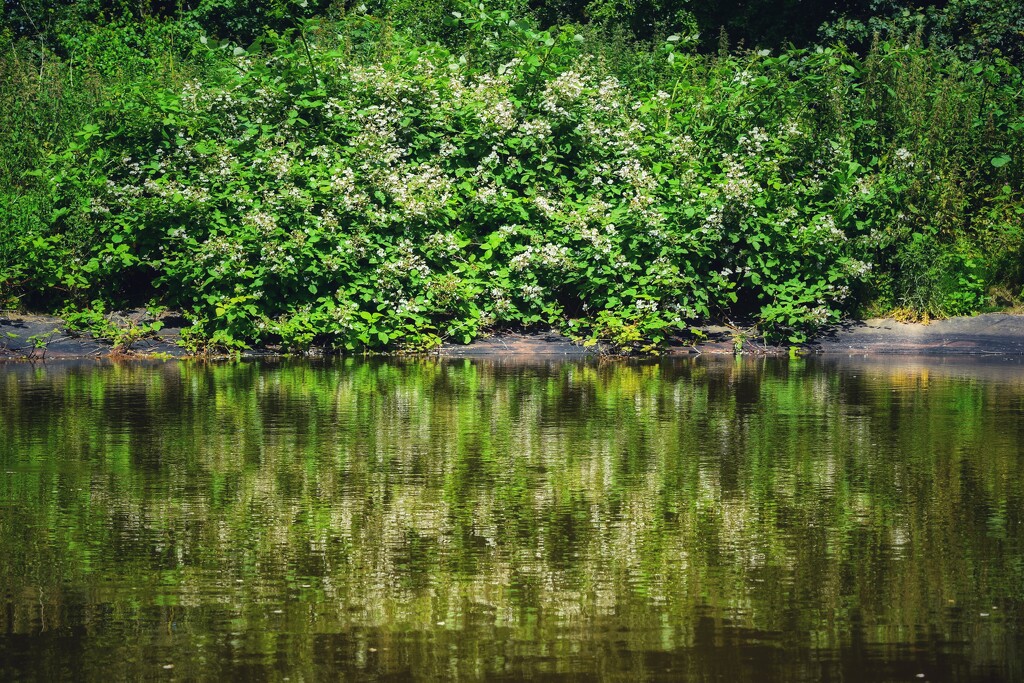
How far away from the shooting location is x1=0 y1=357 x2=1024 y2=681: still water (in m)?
5.18

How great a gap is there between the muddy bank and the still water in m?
4.30

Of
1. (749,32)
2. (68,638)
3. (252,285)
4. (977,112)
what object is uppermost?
(749,32)

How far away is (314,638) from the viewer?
5.31 metres

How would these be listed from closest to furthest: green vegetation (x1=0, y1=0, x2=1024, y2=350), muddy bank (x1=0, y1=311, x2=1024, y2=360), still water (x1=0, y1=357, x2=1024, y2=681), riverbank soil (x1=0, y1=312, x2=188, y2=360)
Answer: still water (x1=0, y1=357, x2=1024, y2=681), riverbank soil (x1=0, y1=312, x2=188, y2=360), muddy bank (x1=0, y1=311, x2=1024, y2=360), green vegetation (x1=0, y1=0, x2=1024, y2=350)

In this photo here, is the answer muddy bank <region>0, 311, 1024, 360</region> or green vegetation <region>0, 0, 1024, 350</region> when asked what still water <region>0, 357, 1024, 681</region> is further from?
green vegetation <region>0, 0, 1024, 350</region>

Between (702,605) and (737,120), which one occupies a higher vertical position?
(737,120)

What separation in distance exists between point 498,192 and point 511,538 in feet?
38.2

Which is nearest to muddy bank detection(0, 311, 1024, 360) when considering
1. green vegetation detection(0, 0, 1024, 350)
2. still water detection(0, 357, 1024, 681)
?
green vegetation detection(0, 0, 1024, 350)

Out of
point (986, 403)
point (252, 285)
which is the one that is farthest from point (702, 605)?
point (252, 285)

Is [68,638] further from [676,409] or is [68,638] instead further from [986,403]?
[986,403]

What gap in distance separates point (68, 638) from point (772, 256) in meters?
13.9

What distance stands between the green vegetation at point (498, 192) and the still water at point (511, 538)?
15.5 feet

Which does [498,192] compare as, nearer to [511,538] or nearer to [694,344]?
[694,344]

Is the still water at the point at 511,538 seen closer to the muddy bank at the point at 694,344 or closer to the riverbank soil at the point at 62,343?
the riverbank soil at the point at 62,343
